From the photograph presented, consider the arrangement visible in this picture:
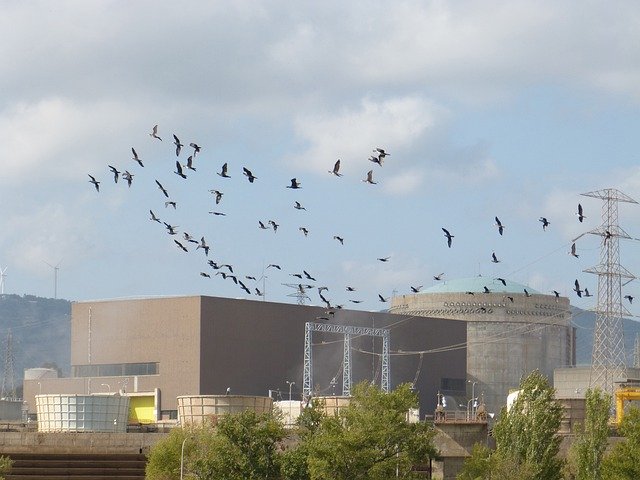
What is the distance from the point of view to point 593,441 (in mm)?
75938

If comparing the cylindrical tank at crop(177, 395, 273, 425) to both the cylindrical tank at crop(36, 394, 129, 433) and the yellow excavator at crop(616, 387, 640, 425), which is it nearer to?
the cylindrical tank at crop(36, 394, 129, 433)

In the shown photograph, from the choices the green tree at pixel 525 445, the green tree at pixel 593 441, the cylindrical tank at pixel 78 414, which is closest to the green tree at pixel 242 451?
the green tree at pixel 525 445

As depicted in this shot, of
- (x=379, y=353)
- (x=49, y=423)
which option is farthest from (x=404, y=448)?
(x=379, y=353)

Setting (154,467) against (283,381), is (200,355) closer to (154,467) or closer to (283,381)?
(283,381)

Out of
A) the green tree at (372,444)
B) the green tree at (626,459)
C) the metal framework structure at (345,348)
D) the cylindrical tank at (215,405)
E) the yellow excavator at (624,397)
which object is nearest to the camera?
the green tree at (372,444)

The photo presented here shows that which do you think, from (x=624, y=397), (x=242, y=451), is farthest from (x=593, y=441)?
(x=624, y=397)

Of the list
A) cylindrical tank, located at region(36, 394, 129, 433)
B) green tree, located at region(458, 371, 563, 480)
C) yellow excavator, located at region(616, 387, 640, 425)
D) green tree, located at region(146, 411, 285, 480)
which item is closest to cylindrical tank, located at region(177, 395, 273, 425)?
cylindrical tank, located at region(36, 394, 129, 433)

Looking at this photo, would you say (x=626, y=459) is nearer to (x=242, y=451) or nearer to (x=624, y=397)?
(x=242, y=451)

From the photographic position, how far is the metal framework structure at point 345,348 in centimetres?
14538

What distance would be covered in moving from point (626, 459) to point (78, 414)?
3885cm

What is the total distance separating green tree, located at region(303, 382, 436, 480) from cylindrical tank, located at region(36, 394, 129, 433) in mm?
27525

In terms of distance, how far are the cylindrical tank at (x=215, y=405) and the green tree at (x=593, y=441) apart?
2437 centimetres

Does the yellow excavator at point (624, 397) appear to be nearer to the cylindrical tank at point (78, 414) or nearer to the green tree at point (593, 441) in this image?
the green tree at point (593, 441)

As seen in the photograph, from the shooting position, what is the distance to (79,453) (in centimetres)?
8600
